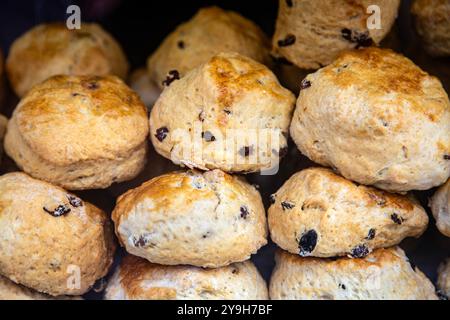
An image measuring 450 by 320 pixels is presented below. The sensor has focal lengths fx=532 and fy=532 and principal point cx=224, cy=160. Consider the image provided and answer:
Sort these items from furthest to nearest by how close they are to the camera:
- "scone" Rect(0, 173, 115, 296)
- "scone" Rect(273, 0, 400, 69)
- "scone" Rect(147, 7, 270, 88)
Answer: "scone" Rect(147, 7, 270, 88), "scone" Rect(273, 0, 400, 69), "scone" Rect(0, 173, 115, 296)

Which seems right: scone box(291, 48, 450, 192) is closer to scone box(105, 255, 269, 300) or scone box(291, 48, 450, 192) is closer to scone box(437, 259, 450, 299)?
scone box(437, 259, 450, 299)

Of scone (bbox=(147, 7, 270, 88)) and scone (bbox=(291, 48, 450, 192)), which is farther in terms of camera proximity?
scone (bbox=(147, 7, 270, 88))

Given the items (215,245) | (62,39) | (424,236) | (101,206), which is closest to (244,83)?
(215,245)

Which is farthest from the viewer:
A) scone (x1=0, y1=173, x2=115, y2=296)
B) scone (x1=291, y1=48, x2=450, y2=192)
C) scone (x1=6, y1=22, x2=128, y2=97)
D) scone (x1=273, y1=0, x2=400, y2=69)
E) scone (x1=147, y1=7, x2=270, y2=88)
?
scone (x1=6, y1=22, x2=128, y2=97)

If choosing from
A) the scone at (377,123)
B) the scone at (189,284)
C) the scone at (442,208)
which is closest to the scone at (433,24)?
the scone at (377,123)

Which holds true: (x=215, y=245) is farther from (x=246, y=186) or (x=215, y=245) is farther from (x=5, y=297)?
(x=5, y=297)

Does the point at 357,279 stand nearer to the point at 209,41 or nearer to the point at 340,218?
the point at 340,218

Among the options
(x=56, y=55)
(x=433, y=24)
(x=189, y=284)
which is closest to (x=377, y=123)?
(x=433, y=24)

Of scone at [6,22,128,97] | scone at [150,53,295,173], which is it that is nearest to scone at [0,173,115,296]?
scone at [150,53,295,173]
